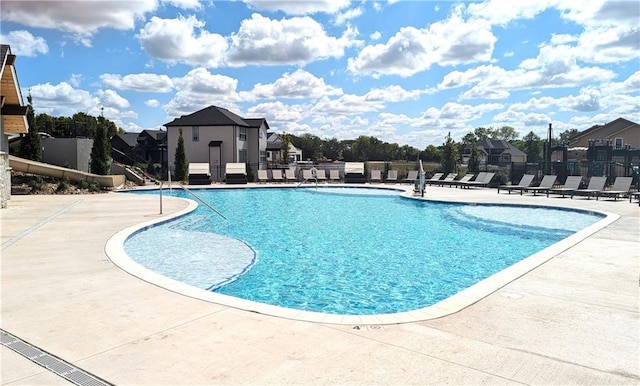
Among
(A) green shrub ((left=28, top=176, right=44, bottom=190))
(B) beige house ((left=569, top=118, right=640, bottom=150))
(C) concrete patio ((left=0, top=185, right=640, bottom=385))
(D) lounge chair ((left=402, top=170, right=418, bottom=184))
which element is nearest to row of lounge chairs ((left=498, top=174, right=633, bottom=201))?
(D) lounge chair ((left=402, top=170, right=418, bottom=184))

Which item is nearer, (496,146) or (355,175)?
(355,175)

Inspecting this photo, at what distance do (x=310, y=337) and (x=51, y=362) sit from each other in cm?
191

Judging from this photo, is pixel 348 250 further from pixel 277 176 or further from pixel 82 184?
pixel 277 176

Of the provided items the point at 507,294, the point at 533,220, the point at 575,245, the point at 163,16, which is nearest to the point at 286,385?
the point at 507,294

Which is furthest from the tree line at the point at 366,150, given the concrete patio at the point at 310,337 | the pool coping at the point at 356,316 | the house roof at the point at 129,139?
the concrete patio at the point at 310,337

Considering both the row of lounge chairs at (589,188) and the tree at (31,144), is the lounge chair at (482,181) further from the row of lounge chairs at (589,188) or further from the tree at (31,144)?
the tree at (31,144)

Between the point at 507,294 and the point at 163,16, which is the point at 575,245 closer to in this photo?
the point at 507,294

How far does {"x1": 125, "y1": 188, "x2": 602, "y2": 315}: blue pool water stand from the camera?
6422 millimetres

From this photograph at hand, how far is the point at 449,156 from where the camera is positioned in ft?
101

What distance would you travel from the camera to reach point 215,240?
989cm

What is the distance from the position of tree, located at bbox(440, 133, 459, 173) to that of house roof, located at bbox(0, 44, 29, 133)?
24.3 meters

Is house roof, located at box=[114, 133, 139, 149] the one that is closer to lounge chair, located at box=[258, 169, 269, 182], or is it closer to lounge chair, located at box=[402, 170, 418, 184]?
lounge chair, located at box=[258, 169, 269, 182]

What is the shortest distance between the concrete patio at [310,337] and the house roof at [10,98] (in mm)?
10014

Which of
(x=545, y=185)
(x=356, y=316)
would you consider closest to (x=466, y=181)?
(x=545, y=185)
